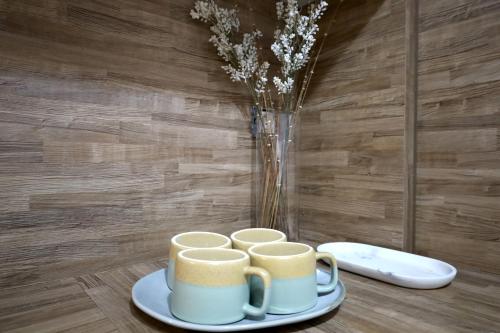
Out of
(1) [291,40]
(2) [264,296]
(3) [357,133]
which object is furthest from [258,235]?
(1) [291,40]

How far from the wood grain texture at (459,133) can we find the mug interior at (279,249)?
1.49ft

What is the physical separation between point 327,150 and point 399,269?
405mm

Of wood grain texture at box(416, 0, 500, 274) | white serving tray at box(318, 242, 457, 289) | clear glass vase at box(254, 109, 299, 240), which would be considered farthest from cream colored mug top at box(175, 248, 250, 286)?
wood grain texture at box(416, 0, 500, 274)

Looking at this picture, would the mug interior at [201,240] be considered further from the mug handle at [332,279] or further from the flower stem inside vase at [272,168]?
the flower stem inside vase at [272,168]

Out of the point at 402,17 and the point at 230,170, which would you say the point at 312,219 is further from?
the point at 402,17

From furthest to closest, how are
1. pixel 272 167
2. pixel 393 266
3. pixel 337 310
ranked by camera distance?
pixel 272 167, pixel 393 266, pixel 337 310

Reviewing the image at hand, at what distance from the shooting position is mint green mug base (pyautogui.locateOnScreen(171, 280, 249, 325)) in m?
0.48

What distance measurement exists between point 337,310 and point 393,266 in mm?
285

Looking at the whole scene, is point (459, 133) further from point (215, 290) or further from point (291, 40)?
point (215, 290)

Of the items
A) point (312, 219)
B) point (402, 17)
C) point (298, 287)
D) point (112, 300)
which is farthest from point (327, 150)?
point (112, 300)

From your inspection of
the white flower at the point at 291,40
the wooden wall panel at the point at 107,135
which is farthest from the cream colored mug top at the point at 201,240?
the white flower at the point at 291,40

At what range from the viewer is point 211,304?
482 mm

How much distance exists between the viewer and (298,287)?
20.8 inches

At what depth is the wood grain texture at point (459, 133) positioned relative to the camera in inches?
30.4
